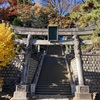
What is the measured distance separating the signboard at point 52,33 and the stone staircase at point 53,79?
3.62 meters

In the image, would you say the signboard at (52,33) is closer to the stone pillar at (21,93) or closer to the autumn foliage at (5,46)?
the autumn foliage at (5,46)

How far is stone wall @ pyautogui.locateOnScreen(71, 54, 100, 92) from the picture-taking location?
19.6 meters

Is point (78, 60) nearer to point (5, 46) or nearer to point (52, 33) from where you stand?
point (52, 33)

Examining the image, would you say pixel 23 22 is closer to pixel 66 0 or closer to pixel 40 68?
pixel 66 0

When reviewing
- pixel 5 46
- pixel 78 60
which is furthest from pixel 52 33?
pixel 5 46

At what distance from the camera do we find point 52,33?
1758 cm

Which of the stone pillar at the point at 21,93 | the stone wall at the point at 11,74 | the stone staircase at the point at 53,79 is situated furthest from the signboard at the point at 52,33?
the stone pillar at the point at 21,93

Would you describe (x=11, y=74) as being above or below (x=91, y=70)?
below

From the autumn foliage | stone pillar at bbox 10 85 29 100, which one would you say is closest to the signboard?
the autumn foliage

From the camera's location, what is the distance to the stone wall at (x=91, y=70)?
19641 millimetres

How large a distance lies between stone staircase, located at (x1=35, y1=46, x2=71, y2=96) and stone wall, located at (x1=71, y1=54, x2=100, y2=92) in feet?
4.02

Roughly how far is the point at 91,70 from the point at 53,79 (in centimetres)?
396

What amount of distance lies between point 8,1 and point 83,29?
55.7ft

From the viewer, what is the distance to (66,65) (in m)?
21.3
